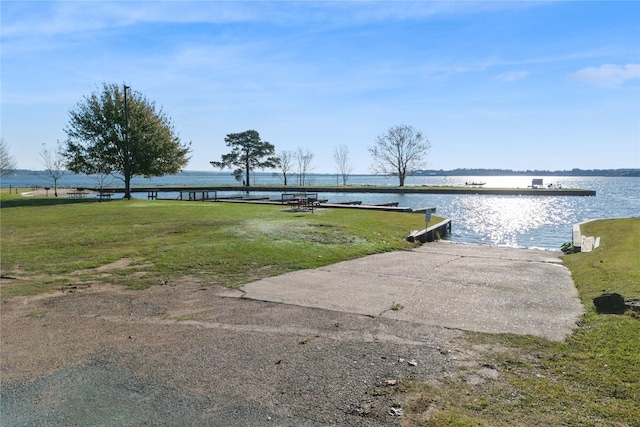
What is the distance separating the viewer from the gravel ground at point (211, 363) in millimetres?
4047

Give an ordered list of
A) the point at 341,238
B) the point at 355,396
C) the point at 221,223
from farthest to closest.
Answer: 1. the point at 221,223
2. the point at 341,238
3. the point at 355,396

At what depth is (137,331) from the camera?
20.5 feet

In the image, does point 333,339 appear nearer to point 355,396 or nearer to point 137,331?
point 355,396

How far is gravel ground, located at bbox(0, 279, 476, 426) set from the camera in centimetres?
405

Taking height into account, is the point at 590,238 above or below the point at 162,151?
below

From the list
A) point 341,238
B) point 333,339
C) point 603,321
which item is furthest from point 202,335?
point 341,238

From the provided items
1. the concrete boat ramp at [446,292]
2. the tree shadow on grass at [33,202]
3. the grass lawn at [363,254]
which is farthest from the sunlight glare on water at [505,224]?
the tree shadow on grass at [33,202]

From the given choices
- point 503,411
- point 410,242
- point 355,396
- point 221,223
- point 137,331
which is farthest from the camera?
point 221,223

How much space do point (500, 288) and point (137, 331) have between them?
6.41m

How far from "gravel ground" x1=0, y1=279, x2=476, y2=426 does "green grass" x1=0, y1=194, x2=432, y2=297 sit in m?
2.24

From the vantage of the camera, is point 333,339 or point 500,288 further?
point 500,288

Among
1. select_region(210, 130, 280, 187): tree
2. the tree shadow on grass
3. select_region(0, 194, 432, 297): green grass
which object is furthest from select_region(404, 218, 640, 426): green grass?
select_region(210, 130, 280, 187): tree

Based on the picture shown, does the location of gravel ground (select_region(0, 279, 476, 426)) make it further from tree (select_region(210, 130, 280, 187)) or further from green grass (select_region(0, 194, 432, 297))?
tree (select_region(210, 130, 280, 187))

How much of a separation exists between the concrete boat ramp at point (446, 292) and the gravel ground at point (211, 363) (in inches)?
24.2
